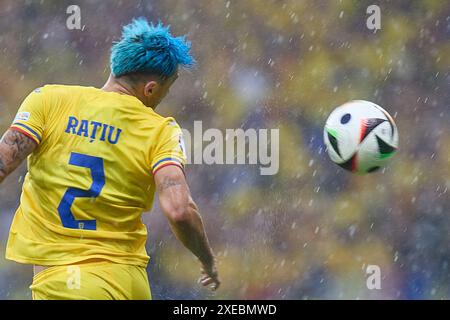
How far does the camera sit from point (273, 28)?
990 centimetres

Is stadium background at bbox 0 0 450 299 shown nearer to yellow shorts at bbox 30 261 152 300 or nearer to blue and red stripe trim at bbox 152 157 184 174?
yellow shorts at bbox 30 261 152 300

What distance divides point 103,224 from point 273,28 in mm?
6136

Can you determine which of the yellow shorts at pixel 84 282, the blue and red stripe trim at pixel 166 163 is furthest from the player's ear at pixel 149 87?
the yellow shorts at pixel 84 282

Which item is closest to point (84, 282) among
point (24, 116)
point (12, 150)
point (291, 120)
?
point (12, 150)

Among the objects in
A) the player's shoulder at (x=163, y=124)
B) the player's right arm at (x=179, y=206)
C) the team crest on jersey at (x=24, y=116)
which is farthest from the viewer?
the player's shoulder at (x=163, y=124)

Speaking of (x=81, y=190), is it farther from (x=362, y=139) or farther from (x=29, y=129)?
(x=362, y=139)

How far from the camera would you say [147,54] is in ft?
14.2

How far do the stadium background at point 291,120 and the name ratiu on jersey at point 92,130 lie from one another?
560 centimetres

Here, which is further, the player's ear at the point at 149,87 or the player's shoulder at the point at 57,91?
the player's ear at the point at 149,87

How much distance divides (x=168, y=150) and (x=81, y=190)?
43cm

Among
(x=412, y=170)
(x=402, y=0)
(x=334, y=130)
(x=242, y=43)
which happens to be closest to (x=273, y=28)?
(x=242, y=43)

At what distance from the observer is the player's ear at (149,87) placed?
4.34 meters

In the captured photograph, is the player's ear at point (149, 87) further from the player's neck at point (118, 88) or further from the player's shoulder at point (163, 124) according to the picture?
the player's shoulder at point (163, 124)

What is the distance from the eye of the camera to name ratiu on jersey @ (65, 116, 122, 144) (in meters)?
4.08
